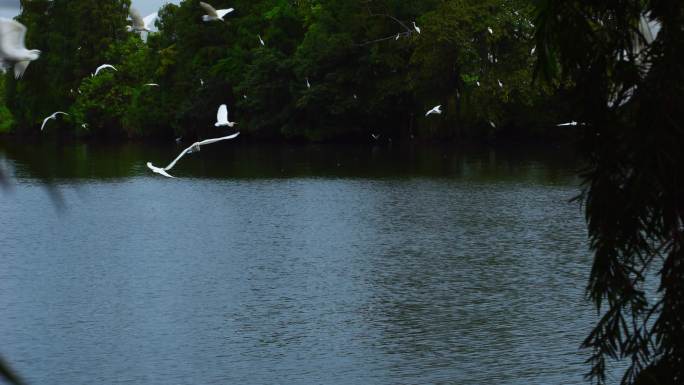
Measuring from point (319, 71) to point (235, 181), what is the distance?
2270 centimetres

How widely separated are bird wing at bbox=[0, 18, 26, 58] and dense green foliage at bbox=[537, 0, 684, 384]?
16.3 ft

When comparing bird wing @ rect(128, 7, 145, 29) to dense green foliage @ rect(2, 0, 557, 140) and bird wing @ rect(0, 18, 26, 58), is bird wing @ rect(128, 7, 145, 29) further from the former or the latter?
bird wing @ rect(0, 18, 26, 58)

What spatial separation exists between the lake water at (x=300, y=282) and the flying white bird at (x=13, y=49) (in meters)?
0.12

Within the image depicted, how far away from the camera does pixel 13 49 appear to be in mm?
1545

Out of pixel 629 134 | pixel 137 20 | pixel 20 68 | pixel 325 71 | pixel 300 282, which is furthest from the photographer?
pixel 325 71

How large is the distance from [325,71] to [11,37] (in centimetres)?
6516

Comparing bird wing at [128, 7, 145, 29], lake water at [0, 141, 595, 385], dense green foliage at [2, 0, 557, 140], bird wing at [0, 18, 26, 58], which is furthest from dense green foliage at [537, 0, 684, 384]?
dense green foliage at [2, 0, 557, 140]

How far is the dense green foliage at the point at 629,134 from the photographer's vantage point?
646cm

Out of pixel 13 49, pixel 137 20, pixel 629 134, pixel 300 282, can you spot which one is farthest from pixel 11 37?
pixel 137 20

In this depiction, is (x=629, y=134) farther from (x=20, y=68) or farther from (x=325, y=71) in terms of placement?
(x=325, y=71)

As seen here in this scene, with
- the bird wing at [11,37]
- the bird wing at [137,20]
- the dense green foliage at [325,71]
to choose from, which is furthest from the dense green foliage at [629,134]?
the dense green foliage at [325,71]

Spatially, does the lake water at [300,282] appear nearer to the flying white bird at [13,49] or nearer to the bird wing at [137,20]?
the flying white bird at [13,49]

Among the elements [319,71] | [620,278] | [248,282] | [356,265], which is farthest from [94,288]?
[319,71]

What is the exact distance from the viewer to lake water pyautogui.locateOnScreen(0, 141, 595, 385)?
1507 centimetres
